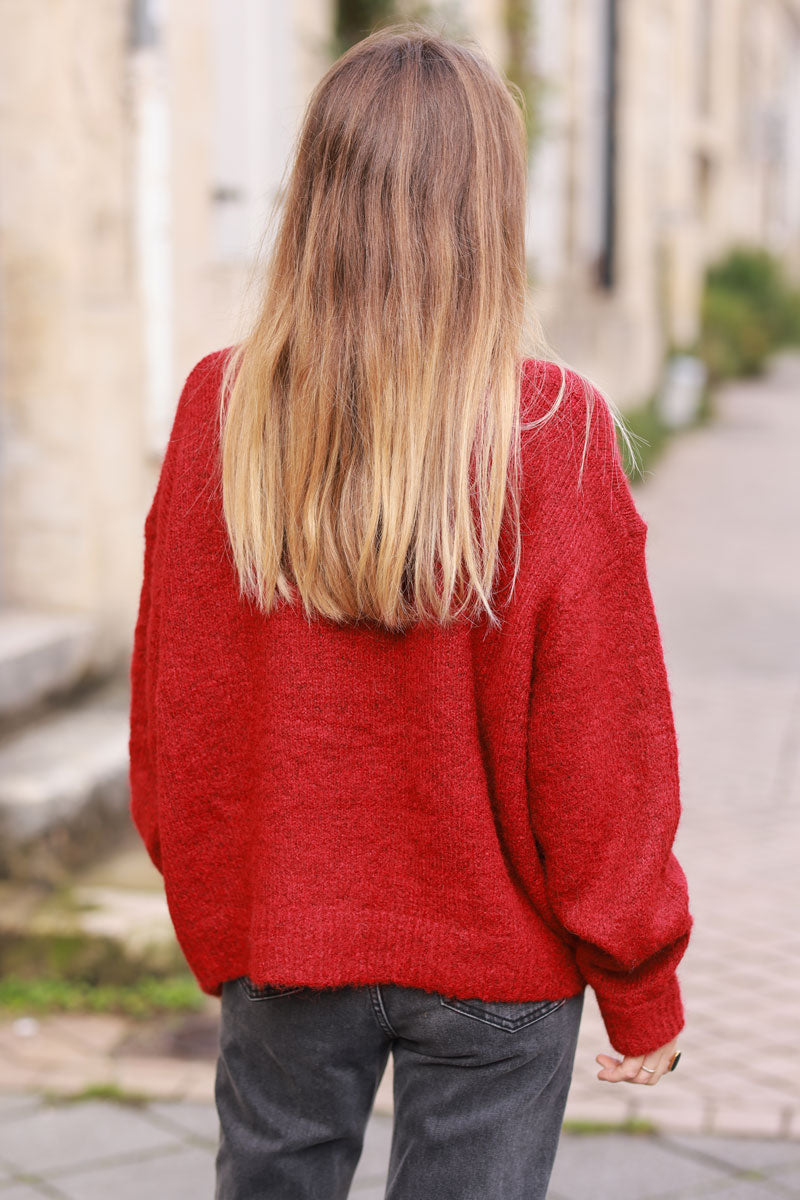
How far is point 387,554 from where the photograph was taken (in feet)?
5.42

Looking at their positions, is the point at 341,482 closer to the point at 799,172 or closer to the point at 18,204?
the point at 18,204

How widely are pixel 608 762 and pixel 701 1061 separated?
2096 millimetres

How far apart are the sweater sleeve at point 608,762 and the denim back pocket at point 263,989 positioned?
0.32 m

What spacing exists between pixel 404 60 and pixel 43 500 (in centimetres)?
347

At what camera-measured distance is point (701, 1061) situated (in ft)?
11.7

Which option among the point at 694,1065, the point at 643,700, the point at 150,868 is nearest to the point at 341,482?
the point at 643,700

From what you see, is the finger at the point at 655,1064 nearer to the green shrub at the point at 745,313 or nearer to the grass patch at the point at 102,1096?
the grass patch at the point at 102,1096

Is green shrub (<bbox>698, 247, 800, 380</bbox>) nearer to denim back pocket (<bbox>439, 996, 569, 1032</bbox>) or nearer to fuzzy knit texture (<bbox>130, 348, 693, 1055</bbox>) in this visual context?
fuzzy knit texture (<bbox>130, 348, 693, 1055</bbox>)

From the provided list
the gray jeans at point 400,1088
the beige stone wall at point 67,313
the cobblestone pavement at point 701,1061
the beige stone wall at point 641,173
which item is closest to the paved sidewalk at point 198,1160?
the cobblestone pavement at point 701,1061

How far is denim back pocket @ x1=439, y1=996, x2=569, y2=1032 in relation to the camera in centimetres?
172

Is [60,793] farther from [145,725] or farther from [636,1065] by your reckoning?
[636,1065]

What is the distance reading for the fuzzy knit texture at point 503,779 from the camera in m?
1.70

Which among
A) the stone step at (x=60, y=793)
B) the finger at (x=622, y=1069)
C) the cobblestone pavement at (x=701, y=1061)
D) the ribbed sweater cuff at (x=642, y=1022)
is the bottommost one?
the cobblestone pavement at (x=701, y=1061)

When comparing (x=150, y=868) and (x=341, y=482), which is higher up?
(x=341, y=482)
